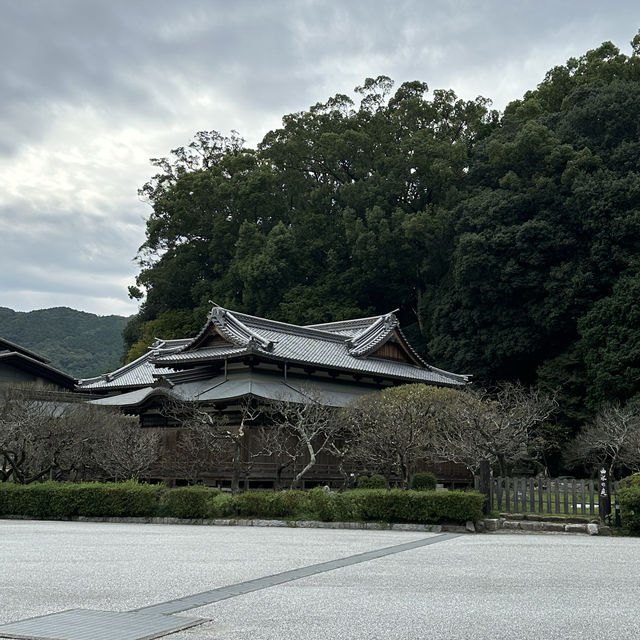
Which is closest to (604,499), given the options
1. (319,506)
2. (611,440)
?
(319,506)

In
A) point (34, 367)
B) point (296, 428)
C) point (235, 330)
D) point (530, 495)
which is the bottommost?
point (530, 495)

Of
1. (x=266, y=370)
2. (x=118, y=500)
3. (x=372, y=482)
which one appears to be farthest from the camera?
(x=266, y=370)

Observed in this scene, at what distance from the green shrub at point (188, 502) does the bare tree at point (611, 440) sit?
14497 mm

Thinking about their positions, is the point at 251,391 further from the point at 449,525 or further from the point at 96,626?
the point at 96,626

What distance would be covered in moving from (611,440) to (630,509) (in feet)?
44.7

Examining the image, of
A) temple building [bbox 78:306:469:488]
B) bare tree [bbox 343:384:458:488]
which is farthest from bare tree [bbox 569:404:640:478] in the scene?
bare tree [bbox 343:384:458:488]

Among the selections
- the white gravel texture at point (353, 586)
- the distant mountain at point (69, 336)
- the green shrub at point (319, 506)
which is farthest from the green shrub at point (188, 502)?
the distant mountain at point (69, 336)

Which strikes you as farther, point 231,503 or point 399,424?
point 399,424

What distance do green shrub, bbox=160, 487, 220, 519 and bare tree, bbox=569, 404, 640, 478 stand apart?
47.6ft

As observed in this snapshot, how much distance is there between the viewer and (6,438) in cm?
2205

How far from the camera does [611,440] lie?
27.8m

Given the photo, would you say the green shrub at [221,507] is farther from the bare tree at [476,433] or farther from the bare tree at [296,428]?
the bare tree at [476,433]

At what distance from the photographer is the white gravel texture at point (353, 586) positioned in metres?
5.52

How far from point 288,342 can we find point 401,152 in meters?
19.2
